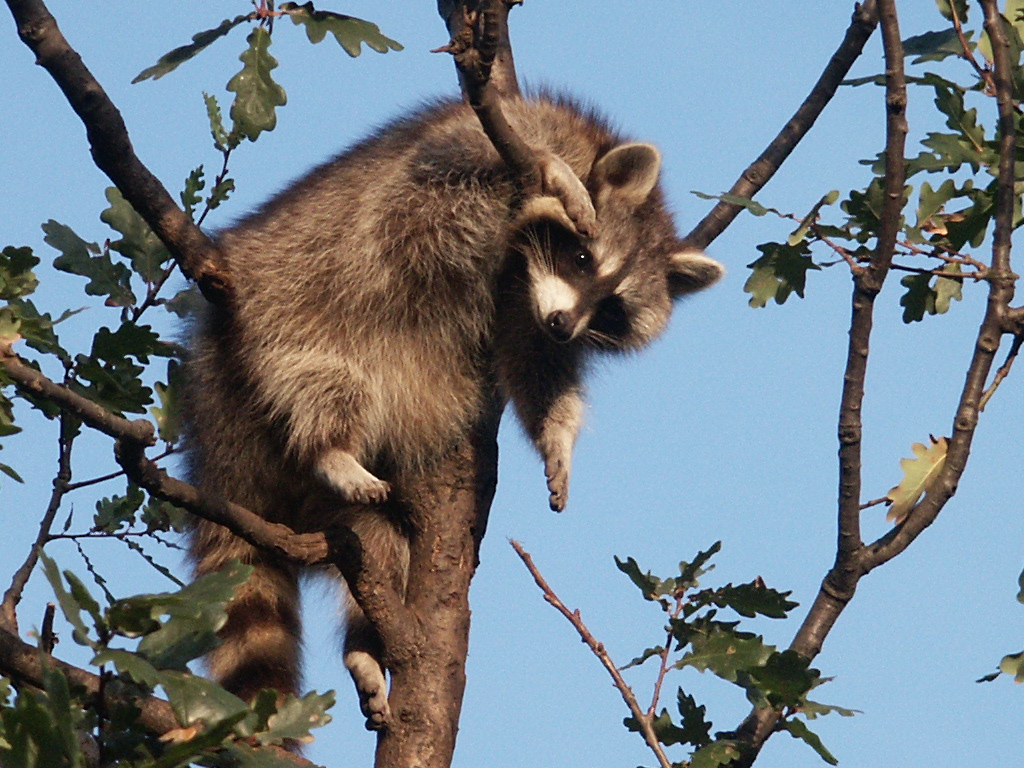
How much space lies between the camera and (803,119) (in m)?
3.43

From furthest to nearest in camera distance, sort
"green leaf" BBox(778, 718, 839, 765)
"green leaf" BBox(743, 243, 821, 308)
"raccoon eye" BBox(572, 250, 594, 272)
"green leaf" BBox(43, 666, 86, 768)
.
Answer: "raccoon eye" BBox(572, 250, 594, 272)
"green leaf" BBox(743, 243, 821, 308)
"green leaf" BBox(778, 718, 839, 765)
"green leaf" BBox(43, 666, 86, 768)

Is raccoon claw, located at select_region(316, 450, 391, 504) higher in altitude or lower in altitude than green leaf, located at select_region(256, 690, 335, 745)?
higher

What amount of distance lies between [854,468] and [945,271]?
1.53 ft

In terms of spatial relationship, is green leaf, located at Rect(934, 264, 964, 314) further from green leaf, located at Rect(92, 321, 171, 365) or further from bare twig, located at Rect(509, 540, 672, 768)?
green leaf, located at Rect(92, 321, 171, 365)

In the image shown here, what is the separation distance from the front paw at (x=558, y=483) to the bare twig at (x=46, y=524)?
53.9 inches

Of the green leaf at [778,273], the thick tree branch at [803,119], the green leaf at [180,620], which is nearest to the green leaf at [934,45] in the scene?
the green leaf at [778,273]

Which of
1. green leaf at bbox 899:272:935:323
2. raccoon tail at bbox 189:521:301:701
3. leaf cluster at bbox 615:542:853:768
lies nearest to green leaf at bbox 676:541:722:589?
leaf cluster at bbox 615:542:853:768

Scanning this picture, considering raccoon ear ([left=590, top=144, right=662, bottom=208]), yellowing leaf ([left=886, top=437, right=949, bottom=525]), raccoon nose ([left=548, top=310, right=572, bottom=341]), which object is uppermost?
raccoon ear ([left=590, top=144, right=662, bottom=208])

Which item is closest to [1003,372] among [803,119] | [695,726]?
[695,726]

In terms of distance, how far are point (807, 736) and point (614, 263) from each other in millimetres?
1843

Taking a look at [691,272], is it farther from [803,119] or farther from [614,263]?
[803,119]

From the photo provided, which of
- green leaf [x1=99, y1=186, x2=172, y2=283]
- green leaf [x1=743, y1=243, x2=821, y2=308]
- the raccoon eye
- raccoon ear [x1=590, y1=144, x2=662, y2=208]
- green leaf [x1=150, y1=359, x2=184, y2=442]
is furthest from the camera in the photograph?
raccoon ear [x1=590, y1=144, x2=662, y2=208]

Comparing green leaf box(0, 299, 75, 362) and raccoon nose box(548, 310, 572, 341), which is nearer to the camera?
green leaf box(0, 299, 75, 362)

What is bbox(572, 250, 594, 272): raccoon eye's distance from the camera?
372 cm
